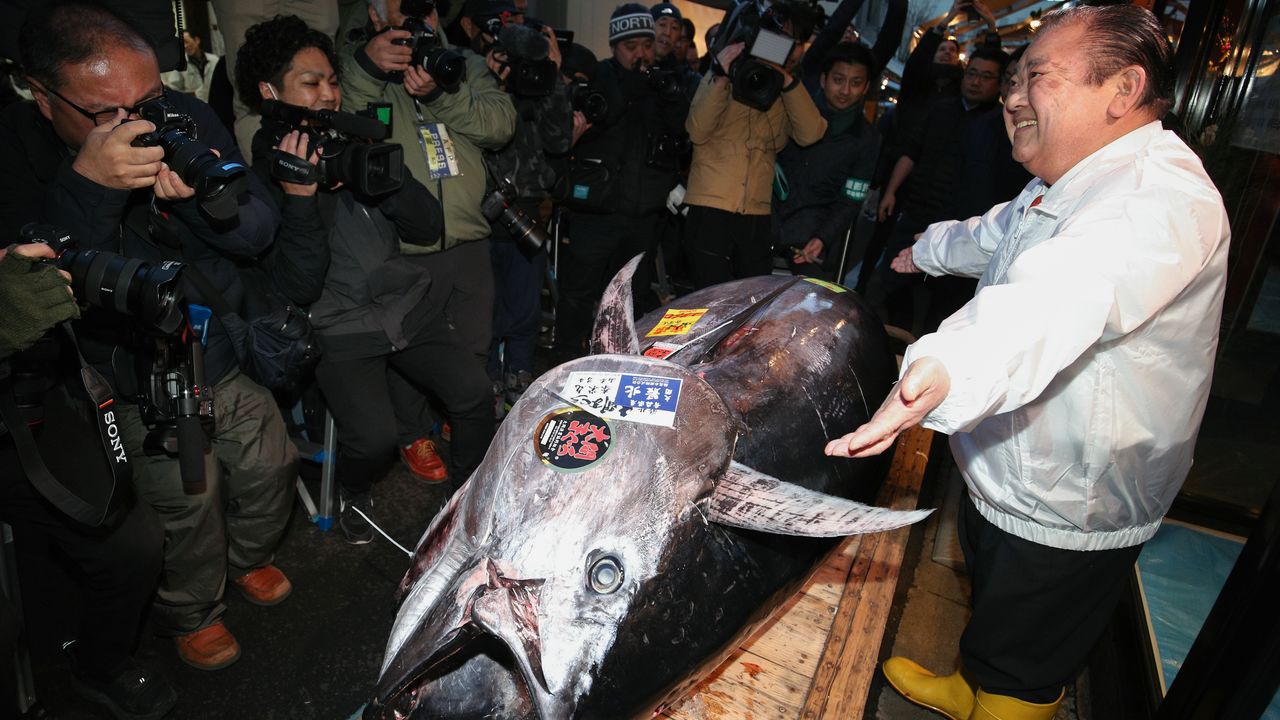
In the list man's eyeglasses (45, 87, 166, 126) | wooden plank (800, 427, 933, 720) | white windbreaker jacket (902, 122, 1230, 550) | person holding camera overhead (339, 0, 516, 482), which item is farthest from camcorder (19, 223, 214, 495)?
wooden plank (800, 427, 933, 720)

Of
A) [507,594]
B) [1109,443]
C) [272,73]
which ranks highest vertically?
A: [272,73]

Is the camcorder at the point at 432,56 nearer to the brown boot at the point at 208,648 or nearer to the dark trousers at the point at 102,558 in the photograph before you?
the dark trousers at the point at 102,558

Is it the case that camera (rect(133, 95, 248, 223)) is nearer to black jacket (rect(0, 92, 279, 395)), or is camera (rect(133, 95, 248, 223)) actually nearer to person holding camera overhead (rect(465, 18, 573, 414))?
black jacket (rect(0, 92, 279, 395))

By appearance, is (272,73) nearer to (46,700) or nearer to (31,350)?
(31,350)

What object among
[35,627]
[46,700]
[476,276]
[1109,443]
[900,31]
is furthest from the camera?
[900,31]

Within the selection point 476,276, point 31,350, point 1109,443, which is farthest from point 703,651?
point 476,276

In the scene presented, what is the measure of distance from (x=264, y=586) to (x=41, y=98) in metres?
2.06

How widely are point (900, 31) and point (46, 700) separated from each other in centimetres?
712

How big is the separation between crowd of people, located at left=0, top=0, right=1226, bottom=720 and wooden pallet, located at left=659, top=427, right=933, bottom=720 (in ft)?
1.21

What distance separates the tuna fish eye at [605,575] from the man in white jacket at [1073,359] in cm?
55

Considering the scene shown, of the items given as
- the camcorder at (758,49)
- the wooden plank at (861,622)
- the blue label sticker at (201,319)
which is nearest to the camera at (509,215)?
the blue label sticker at (201,319)

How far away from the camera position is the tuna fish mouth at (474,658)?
1407mm

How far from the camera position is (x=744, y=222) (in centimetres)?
502

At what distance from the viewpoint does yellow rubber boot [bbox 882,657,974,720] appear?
8.84ft
